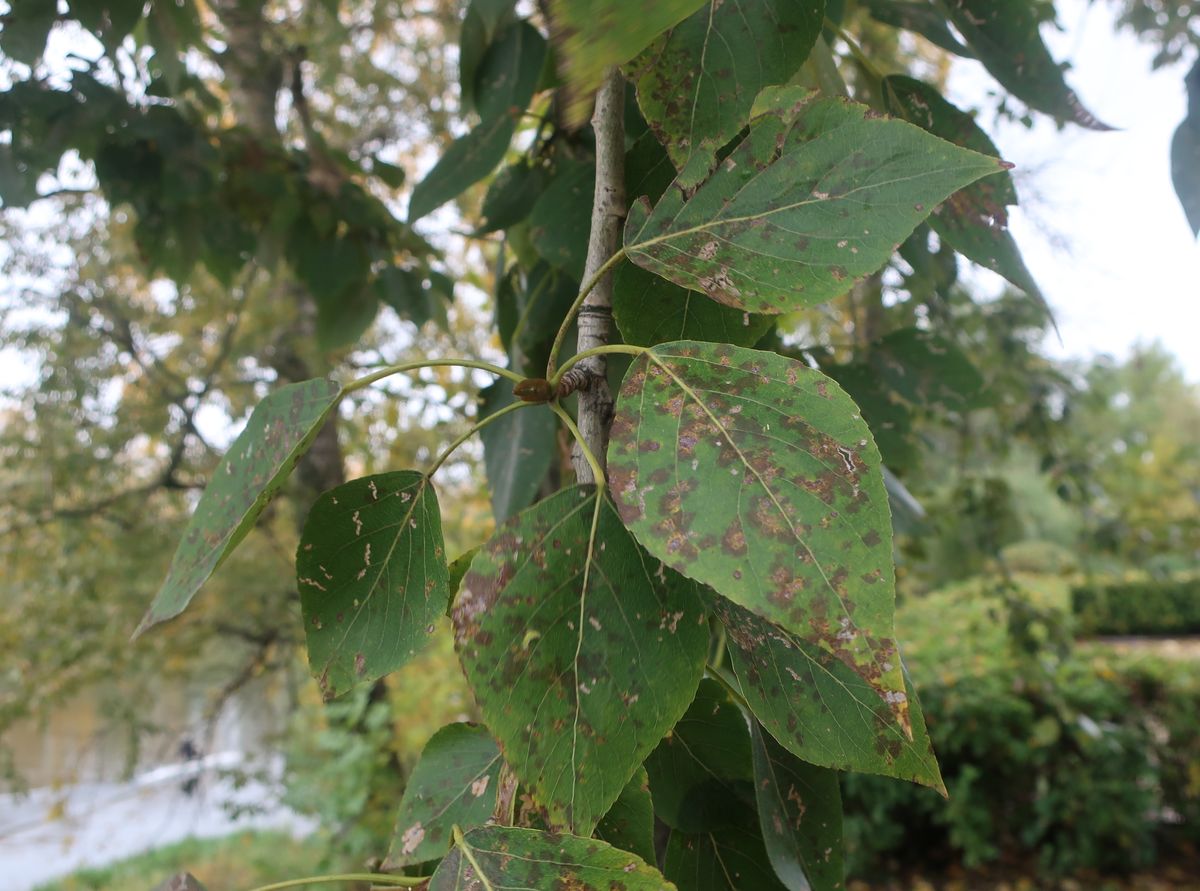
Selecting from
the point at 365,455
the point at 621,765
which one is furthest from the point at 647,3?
the point at 365,455

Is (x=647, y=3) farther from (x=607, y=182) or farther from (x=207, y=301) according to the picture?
(x=207, y=301)

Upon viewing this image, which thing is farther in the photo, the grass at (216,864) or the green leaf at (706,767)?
the grass at (216,864)

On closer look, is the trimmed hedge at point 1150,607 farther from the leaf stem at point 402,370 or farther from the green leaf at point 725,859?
the leaf stem at point 402,370

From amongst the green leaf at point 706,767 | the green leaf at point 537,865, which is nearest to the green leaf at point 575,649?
the green leaf at point 537,865

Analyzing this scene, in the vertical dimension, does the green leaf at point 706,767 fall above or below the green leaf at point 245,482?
below

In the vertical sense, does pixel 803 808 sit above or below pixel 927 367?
below

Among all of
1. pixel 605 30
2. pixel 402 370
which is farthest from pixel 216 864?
pixel 605 30

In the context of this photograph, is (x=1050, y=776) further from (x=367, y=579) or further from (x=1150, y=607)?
(x=1150, y=607)
